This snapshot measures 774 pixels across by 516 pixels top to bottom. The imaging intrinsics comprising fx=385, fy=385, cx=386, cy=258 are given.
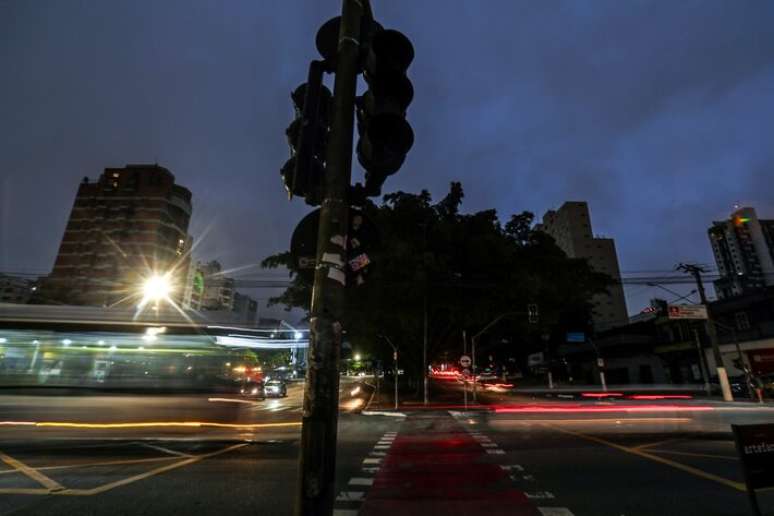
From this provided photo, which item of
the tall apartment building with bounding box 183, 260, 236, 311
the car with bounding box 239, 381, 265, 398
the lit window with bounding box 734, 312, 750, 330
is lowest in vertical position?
the car with bounding box 239, 381, 265, 398

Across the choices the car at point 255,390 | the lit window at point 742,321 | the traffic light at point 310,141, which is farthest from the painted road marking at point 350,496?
the lit window at point 742,321

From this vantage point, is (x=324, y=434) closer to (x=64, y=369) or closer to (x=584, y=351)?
(x=64, y=369)

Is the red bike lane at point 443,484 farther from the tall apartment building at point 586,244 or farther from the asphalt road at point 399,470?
the tall apartment building at point 586,244

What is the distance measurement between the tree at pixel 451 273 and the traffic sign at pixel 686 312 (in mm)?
4850

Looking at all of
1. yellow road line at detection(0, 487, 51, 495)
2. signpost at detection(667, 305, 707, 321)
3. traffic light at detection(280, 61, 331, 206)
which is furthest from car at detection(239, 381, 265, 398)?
traffic light at detection(280, 61, 331, 206)

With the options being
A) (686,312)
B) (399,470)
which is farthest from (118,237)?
(686,312)

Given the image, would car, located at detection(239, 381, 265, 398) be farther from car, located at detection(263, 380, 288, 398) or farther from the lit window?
the lit window

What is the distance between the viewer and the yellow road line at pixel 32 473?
6.68m

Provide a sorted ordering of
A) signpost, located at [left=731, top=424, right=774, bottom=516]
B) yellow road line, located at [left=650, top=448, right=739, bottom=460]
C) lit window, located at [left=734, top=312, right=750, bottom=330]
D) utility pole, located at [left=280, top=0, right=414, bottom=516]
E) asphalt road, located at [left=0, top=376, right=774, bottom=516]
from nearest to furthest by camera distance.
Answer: utility pole, located at [left=280, top=0, right=414, bottom=516], signpost, located at [left=731, top=424, right=774, bottom=516], asphalt road, located at [left=0, top=376, right=774, bottom=516], yellow road line, located at [left=650, top=448, right=739, bottom=460], lit window, located at [left=734, top=312, right=750, bottom=330]

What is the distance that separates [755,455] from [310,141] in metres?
5.85

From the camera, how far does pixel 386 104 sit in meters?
2.89

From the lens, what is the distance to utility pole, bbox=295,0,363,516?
7.27ft

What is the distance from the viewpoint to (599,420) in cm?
1591

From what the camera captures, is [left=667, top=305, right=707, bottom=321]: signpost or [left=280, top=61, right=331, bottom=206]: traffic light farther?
[left=667, top=305, right=707, bottom=321]: signpost
